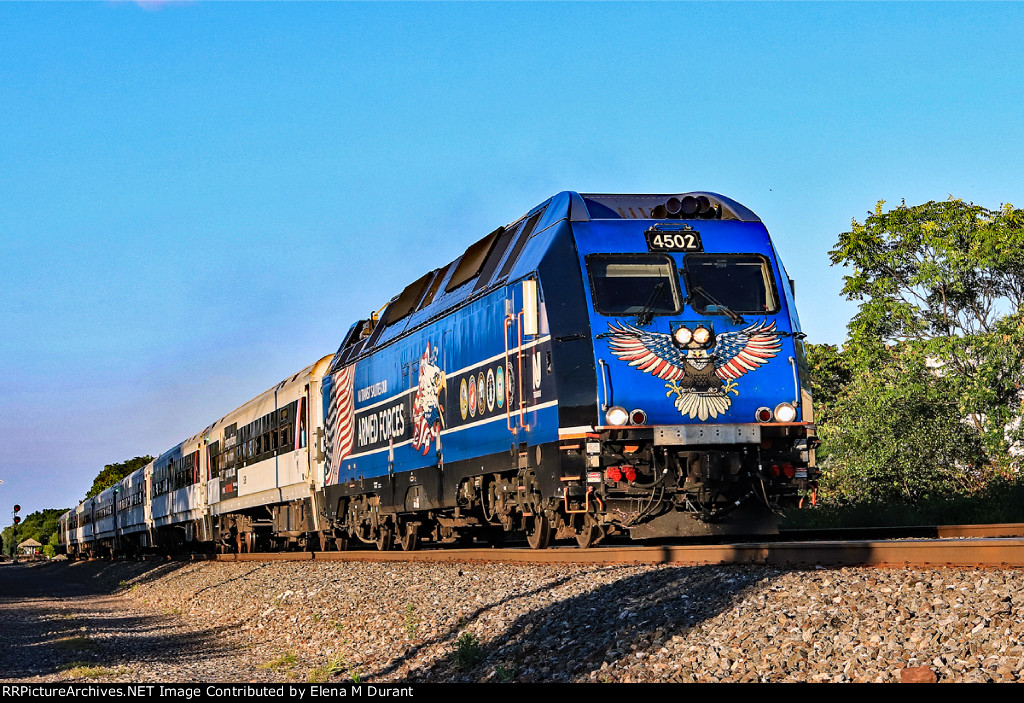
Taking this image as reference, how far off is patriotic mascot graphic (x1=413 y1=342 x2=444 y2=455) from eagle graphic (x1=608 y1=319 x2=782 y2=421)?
413cm

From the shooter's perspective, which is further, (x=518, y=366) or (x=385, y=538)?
(x=385, y=538)

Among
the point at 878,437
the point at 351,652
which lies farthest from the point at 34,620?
the point at 878,437

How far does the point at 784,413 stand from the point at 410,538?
324 inches

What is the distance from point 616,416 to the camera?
480 inches

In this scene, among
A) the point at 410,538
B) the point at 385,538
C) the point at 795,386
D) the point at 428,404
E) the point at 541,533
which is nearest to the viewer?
the point at 795,386

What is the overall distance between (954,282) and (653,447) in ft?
55.4

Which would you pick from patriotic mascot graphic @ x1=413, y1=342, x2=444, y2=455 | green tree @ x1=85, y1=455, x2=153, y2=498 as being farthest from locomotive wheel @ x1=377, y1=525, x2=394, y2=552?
green tree @ x1=85, y1=455, x2=153, y2=498

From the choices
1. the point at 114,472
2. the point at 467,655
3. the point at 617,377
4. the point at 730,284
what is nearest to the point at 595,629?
the point at 467,655

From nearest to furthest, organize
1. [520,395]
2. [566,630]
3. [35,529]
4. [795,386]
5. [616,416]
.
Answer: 1. [566,630]
2. [616,416]
3. [795,386]
4. [520,395]
5. [35,529]

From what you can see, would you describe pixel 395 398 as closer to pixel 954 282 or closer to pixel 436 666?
pixel 436 666

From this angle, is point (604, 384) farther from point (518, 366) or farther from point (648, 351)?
point (518, 366)

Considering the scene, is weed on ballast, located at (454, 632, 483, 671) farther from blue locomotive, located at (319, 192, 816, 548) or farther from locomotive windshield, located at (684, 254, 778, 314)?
locomotive windshield, located at (684, 254, 778, 314)

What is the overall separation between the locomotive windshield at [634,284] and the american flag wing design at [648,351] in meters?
0.26

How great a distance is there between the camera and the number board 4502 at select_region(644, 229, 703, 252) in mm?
13133
